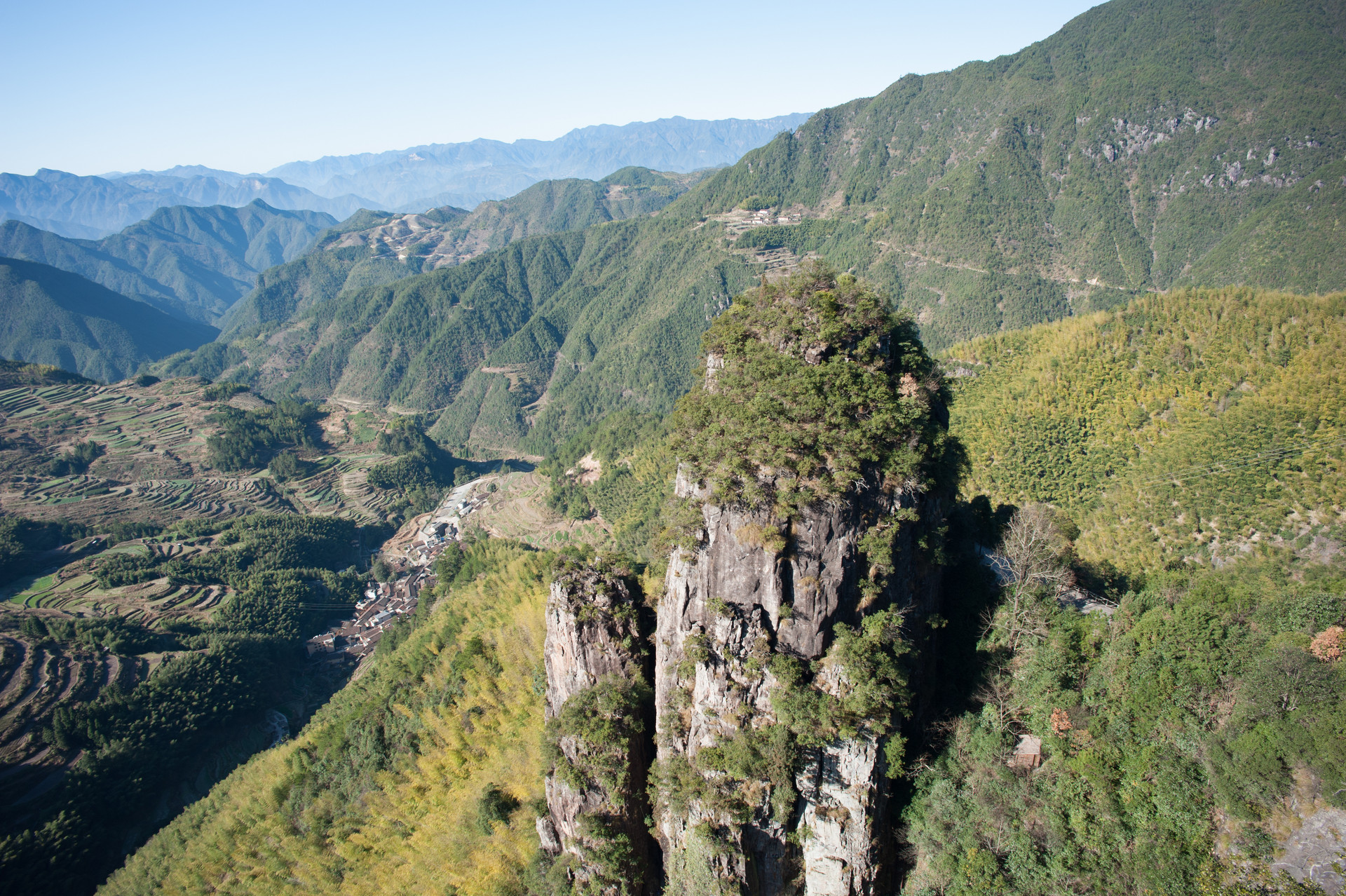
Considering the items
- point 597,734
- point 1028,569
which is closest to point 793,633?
point 597,734

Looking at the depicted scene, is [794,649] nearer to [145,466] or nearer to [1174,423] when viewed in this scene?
[1174,423]

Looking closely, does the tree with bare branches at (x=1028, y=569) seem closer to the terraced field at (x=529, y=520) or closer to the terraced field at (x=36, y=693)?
the terraced field at (x=529, y=520)

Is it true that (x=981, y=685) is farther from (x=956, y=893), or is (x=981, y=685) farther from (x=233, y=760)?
(x=233, y=760)

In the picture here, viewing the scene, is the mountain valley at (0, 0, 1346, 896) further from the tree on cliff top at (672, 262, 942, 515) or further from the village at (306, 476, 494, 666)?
the village at (306, 476, 494, 666)

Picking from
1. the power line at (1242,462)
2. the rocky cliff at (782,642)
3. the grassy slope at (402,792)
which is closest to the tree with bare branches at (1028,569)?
the rocky cliff at (782,642)

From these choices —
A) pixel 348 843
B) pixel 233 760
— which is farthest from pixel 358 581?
pixel 348 843

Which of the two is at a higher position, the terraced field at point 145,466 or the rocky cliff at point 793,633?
the rocky cliff at point 793,633

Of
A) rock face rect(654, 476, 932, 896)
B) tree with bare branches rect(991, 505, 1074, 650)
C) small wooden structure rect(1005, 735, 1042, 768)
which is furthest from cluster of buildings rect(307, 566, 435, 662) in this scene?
small wooden structure rect(1005, 735, 1042, 768)
